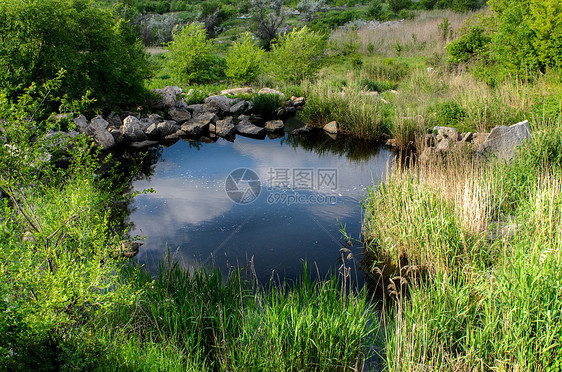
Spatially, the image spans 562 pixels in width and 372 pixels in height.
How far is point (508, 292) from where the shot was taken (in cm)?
319

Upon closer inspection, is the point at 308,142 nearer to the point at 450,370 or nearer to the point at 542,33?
the point at 542,33

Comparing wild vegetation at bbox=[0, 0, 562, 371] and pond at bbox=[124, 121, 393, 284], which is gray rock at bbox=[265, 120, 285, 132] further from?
pond at bbox=[124, 121, 393, 284]

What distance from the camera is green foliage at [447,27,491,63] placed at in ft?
43.7

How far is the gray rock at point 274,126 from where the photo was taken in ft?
38.5

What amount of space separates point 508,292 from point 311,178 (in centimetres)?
521

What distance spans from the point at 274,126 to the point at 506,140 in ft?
20.6

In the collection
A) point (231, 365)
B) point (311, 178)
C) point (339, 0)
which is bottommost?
point (231, 365)

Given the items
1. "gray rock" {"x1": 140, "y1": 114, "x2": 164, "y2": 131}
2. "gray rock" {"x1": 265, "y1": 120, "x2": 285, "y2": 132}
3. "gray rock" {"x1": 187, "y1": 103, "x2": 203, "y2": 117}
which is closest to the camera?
"gray rock" {"x1": 140, "y1": 114, "x2": 164, "y2": 131}

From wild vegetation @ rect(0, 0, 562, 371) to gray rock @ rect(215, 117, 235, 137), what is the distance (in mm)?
1804

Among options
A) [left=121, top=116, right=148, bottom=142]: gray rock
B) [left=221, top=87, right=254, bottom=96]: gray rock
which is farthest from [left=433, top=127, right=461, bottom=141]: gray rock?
[left=221, top=87, right=254, bottom=96]: gray rock

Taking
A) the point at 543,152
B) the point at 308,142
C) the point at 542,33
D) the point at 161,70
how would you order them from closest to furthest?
the point at 543,152 < the point at 542,33 < the point at 308,142 < the point at 161,70

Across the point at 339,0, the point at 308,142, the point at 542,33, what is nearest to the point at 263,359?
the point at 308,142

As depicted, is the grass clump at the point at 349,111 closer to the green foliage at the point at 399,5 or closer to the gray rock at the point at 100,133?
the gray rock at the point at 100,133

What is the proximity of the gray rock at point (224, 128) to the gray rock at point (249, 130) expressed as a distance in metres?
0.22
